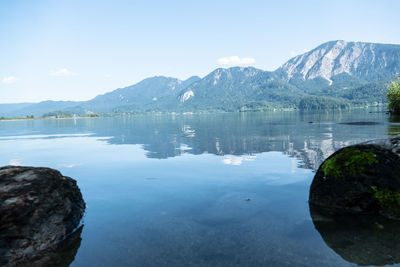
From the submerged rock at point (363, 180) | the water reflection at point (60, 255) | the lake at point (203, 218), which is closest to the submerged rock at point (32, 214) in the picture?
the water reflection at point (60, 255)

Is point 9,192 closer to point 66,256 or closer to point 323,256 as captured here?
point 66,256

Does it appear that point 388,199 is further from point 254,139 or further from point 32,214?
point 254,139

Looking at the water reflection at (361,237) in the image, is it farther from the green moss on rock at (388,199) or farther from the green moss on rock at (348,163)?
the green moss on rock at (348,163)

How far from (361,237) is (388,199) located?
2.76m

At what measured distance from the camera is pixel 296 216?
36.6 feet

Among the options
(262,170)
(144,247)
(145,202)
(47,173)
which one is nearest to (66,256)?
(144,247)

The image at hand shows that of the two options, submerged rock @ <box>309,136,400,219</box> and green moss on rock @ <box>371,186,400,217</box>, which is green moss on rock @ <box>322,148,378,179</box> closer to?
submerged rock @ <box>309,136,400,219</box>

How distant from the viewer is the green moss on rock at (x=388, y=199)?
34.4 ft

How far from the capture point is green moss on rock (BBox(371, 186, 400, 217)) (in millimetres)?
10477

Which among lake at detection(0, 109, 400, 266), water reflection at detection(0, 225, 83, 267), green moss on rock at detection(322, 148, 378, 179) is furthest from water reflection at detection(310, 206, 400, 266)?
water reflection at detection(0, 225, 83, 267)

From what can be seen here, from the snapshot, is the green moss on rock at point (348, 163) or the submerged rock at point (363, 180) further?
the green moss on rock at point (348, 163)

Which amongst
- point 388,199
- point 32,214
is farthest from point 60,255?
point 388,199

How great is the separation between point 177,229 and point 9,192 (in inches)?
240

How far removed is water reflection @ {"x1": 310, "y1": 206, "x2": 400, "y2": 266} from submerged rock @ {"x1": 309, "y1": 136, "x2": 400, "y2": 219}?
25.6 inches
